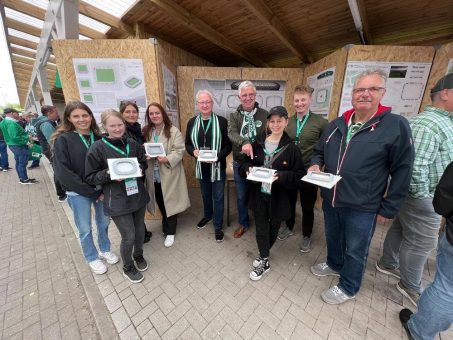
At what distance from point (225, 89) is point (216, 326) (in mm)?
4668

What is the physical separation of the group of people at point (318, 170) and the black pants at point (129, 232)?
0.04 feet

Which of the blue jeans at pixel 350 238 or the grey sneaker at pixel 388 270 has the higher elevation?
the blue jeans at pixel 350 238

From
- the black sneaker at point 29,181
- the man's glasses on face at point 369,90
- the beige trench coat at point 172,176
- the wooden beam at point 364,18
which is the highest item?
the wooden beam at point 364,18

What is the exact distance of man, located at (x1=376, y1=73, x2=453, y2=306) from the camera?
1646 millimetres

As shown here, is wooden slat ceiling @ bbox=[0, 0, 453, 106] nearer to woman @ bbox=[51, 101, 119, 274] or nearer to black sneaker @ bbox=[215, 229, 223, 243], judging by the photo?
woman @ bbox=[51, 101, 119, 274]

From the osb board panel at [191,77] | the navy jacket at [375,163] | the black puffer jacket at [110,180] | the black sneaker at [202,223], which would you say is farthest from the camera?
the osb board panel at [191,77]

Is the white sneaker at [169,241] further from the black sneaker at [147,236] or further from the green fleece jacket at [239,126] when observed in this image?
the green fleece jacket at [239,126]

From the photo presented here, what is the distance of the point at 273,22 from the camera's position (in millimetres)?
3664

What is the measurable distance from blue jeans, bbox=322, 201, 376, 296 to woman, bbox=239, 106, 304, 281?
50 centimetres

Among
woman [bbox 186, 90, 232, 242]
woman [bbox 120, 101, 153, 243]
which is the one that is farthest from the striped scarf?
woman [bbox 120, 101, 153, 243]

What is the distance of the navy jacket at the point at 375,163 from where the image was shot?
1.49m

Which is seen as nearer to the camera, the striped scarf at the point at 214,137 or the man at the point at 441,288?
the man at the point at 441,288

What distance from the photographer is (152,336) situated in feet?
5.71

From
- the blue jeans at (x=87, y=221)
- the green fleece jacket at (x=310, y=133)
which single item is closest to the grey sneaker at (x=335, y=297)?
the green fleece jacket at (x=310, y=133)
